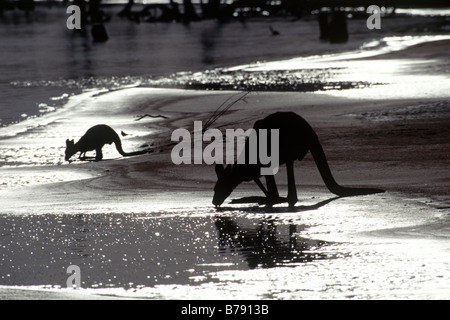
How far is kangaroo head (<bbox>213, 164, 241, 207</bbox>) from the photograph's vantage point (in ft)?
30.9

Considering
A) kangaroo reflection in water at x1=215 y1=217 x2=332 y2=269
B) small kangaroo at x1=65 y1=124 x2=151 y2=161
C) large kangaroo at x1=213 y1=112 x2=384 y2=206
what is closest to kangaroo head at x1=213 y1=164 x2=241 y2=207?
large kangaroo at x1=213 y1=112 x2=384 y2=206

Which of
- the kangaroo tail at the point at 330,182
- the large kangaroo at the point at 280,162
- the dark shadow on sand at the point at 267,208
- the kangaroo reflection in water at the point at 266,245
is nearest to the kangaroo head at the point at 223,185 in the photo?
the large kangaroo at the point at 280,162

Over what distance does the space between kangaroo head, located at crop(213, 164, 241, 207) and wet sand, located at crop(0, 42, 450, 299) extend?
14cm

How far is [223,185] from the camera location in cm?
942

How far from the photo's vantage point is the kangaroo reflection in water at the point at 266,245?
7.43 meters

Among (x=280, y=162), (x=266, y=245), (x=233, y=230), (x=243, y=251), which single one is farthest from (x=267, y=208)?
(x=243, y=251)

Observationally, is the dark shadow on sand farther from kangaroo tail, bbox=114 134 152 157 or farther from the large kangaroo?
kangaroo tail, bbox=114 134 152 157

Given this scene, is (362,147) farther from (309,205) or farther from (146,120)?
(146,120)

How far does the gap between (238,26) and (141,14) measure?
66.8ft

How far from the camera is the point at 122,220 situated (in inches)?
356

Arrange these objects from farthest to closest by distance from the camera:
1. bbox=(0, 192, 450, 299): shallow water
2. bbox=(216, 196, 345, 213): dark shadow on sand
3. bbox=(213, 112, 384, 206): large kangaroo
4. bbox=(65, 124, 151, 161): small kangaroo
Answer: bbox=(65, 124, 151, 161): small kangaroo → bbox=(213, 112, 384, 206): large kangaroo → bbox=(216, 196, 345, 213): dark shadow on sand → bbox=(0, 192, 450, 299): shallow water

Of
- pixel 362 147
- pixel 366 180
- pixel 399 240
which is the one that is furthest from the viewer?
pixel 362 147

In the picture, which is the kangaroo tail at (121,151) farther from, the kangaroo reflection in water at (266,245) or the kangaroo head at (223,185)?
the kangaroo reflection in water at (266,245)

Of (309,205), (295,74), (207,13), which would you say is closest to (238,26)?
(207,13)
